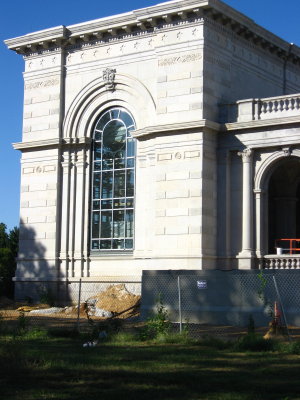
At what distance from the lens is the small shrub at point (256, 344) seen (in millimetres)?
18062

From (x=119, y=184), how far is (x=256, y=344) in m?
16.3

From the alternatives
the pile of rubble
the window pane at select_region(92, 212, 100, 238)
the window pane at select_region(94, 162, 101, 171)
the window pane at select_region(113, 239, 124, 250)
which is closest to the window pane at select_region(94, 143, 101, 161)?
the window pane at select_region(94, 162, 101, 171)

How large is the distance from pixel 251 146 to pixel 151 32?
6448 mm

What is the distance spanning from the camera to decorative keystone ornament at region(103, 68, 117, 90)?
33812 millimetres

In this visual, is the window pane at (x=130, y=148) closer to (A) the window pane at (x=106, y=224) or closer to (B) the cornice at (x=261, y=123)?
(A) the window pane at (x=106, y=224)

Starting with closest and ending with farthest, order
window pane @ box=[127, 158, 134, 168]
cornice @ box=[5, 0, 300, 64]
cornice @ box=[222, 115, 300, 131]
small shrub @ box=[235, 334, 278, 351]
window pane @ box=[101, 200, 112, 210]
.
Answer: small shrub @ box=[235, 334, 278, 351]
cornice @ box=[222, 115, 300, 131]
cornice @ box=[5, 0, 300, 64]
window pane @ box=[127, 158, 134, 168]
window pane @ box=[101, 200, 112, 210]

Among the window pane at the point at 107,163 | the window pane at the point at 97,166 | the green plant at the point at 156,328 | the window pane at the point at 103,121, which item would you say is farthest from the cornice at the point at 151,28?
the green plant at the point at 156,328

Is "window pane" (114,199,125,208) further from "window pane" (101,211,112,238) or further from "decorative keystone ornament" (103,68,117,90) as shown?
"decorative keystone ornament" (103,68,117,90)

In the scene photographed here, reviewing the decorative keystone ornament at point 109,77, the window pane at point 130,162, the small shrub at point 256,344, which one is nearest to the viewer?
the small shrub at point 256,344

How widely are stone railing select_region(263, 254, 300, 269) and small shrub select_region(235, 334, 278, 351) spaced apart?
11.3m

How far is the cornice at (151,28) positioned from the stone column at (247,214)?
18.2 ft

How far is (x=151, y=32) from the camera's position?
32.7 metres

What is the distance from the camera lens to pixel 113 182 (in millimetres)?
33656

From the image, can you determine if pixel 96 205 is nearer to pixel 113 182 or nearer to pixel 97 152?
pixel 113 182
